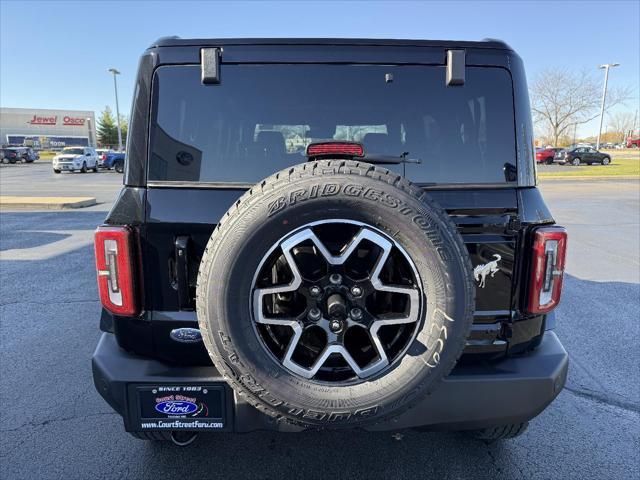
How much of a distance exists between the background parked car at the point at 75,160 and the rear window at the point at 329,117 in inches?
1298

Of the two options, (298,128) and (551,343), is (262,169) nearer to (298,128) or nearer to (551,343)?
(298,128)

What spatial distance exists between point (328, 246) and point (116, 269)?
37.5 inches

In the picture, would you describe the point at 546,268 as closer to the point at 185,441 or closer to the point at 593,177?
the point at 185,441

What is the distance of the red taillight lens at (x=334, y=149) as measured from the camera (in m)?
1.82

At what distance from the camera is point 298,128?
2121 mm

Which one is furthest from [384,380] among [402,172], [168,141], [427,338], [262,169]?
[168,141]

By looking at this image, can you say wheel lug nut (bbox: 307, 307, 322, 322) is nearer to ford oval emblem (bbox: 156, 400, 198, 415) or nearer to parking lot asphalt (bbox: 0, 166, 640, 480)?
ford oval emblem (bbox: 156, 400, 198, 415)

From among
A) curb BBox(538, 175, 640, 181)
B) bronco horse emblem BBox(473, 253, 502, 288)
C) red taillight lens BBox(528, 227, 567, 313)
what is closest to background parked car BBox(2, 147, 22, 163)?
curb BBox(538, 175, 640, 181)

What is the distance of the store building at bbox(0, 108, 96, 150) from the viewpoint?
66.9m

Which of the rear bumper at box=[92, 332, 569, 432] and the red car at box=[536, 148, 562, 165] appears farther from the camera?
the red car at box=[536, 148, 562, 165]

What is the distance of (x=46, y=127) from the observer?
70.4 metres

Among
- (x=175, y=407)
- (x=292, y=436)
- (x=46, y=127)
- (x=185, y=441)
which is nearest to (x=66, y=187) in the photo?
(x=185, y=441)

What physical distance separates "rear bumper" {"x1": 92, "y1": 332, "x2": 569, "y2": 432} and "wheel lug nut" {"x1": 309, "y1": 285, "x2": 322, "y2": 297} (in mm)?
585

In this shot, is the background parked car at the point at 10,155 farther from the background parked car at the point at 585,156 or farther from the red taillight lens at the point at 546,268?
the background parked car at the point at 585,156
